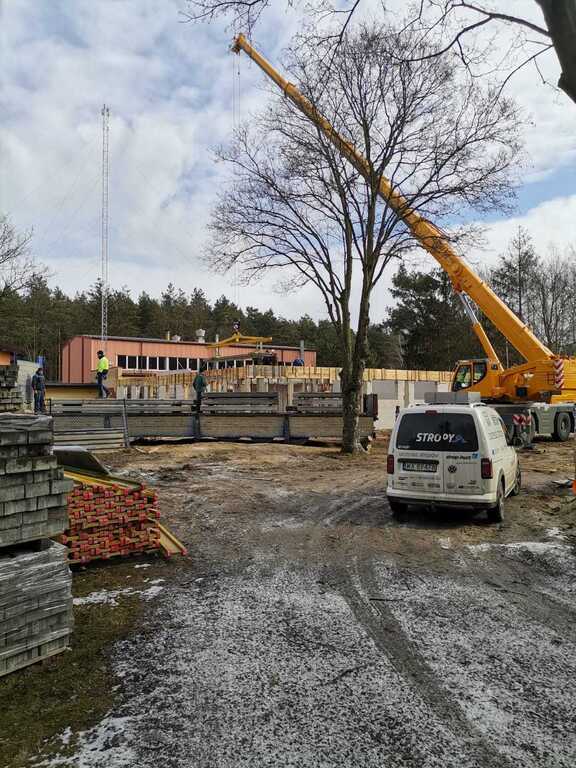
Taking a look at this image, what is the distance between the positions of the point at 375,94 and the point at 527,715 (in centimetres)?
1639

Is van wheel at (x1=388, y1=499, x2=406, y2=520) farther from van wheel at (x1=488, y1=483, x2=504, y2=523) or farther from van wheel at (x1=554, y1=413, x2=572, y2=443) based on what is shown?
van wheel at (x1=554, y1=413, x2=572, y2=443)

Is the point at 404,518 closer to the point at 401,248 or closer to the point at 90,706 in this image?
the point at 90,706

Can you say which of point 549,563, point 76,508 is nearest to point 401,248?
point 549,563

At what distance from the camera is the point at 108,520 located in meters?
6.48

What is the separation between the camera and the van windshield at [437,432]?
340 inches

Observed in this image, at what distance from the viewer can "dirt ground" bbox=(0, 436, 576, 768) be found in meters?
3.25

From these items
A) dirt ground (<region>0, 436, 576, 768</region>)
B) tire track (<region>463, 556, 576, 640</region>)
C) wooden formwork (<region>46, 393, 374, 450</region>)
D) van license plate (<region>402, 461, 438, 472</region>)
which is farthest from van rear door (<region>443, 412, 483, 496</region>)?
wooden formwork (<region>46, 393, 374, 450</region>)

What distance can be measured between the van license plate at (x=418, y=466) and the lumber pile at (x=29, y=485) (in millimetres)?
5803

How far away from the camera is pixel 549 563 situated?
691 centimetres

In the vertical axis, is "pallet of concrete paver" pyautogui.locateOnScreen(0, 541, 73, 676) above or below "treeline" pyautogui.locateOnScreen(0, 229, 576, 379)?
below

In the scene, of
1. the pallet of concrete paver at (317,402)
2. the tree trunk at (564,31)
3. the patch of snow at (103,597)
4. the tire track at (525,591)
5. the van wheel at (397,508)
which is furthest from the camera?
the pallet of concrete paver at (317,402)

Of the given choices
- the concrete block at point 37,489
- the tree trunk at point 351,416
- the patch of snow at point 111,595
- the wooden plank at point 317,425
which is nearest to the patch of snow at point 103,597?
the patch of snow at point 111,595

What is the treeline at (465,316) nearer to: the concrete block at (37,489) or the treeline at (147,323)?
the treeline at (147,323)

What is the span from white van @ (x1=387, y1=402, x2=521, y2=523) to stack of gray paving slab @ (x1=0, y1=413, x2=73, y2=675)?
19.2 feet
